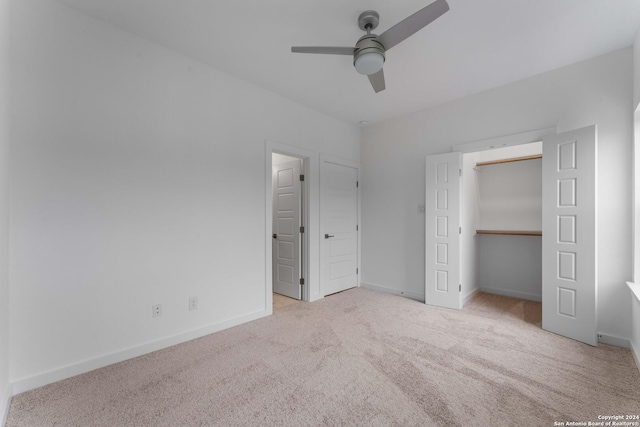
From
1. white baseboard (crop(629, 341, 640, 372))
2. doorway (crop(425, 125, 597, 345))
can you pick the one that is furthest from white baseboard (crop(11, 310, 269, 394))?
white baseboard (crop(629, 341, 640, 372))

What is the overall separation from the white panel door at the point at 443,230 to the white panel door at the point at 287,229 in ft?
6.10

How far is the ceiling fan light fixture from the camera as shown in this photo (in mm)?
2026

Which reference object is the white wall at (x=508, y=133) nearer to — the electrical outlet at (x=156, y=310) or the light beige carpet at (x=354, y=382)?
the light beige carpet at (x=354, y=382)

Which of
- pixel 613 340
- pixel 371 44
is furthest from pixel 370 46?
pixel 613 340

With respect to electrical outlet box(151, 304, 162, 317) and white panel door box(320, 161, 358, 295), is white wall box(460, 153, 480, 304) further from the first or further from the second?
electrical outlet box(151, 304, 162, 317)

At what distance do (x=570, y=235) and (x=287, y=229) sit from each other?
3368mm

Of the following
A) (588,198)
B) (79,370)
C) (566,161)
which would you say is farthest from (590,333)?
(79,370)

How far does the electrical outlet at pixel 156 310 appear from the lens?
246cm

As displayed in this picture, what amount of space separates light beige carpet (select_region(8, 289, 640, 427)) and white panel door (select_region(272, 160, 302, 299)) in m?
1.16

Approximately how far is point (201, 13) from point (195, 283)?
240 cm

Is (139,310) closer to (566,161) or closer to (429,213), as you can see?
(429,213)

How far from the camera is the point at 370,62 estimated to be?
2.07m

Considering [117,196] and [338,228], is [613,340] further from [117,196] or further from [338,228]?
[117,196]

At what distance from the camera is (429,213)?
12.4ft
